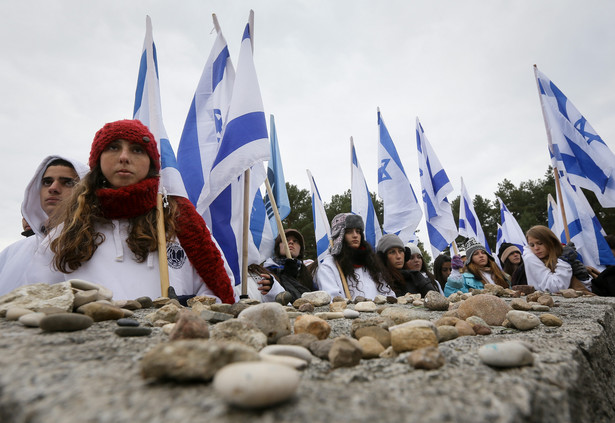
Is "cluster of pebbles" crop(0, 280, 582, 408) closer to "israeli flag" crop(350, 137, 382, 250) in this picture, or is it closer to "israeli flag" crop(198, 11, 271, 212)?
"israeli flag" crop(198, 11, 271, 212)

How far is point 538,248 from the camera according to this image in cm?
541

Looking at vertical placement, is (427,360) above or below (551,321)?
above

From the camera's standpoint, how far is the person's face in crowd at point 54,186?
125 inches

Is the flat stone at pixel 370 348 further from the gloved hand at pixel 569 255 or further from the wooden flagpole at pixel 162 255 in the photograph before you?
the gloved hand at pixel 569 255

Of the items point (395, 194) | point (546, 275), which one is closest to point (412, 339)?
point (546, 275)

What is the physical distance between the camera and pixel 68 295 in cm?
141

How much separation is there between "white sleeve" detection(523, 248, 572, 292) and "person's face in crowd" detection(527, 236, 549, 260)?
0.28 feet

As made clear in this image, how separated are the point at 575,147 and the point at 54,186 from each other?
7.65 m

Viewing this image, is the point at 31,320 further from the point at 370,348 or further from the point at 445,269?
the point at 445,269

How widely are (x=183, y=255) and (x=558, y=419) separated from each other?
97.7 inches

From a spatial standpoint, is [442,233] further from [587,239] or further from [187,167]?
[187,167]

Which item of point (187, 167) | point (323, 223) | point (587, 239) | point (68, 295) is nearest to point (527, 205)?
point (587, 239)

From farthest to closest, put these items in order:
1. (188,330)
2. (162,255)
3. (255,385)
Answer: (162,255) < (188,330) < (255,385)

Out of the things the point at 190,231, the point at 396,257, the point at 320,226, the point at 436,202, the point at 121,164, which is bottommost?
the point at 396,257
